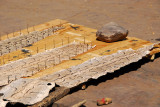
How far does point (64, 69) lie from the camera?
9.88 metres

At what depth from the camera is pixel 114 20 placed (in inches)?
650

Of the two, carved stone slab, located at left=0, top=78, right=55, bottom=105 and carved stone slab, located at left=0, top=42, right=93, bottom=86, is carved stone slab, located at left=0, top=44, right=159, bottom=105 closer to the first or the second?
carved stone slab, located at left=0, top=78, right=55, bottom=105

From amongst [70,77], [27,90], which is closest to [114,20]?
[70,77]

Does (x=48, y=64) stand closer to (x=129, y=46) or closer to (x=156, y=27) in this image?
(x=129, y=46)

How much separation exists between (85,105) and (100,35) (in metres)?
3.74

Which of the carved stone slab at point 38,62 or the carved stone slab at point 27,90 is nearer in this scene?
the carved stone slab at point 27,90

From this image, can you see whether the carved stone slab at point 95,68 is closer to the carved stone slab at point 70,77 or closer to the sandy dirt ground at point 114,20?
the carved stone slab at point 70,77

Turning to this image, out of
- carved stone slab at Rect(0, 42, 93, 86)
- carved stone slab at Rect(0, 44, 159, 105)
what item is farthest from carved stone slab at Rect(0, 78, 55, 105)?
carved stone slab at Rect(0, 42, 93, 86)

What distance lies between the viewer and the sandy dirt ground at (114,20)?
9.38 metres

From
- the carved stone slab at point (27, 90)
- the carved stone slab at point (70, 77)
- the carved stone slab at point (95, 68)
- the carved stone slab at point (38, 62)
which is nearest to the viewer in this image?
the carved stone slab at point (27, 90)

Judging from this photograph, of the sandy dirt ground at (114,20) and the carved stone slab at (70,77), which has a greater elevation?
the carved stone slab at (70,77)

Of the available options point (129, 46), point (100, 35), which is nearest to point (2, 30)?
point (100, 35)

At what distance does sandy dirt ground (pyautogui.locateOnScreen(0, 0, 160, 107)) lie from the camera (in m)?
9.38

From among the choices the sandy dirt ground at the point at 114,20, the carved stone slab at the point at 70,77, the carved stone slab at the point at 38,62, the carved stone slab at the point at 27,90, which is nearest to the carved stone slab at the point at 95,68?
the carved stone slab at the point at 70,77
